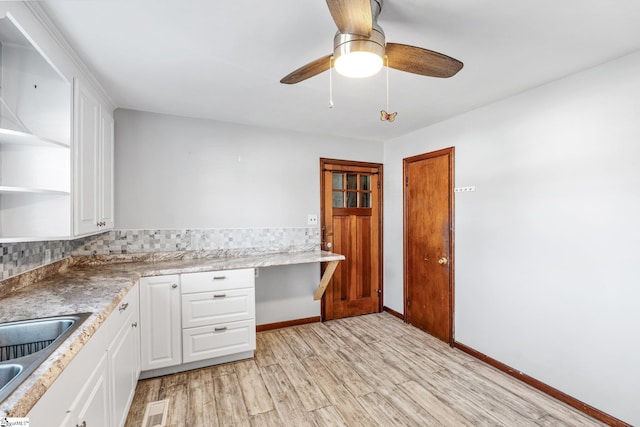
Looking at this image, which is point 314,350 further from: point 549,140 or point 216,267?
point 549,140

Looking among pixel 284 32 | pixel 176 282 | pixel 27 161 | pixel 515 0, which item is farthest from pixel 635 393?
pixel 27 161

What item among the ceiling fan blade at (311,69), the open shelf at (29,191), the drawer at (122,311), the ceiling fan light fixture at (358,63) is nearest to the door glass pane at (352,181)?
the ceiling fan blade at (311,69)

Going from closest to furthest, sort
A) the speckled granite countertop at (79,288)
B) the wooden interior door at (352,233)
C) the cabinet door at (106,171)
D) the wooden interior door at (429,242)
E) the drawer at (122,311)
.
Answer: the speckled granite countertop at (79,288) → the drawer at (122,311) → the cabinet door at (106,171) → the wooden interior door at (429,242) → the wooden interior door at (352,233)

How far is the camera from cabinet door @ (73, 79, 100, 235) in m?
1.82

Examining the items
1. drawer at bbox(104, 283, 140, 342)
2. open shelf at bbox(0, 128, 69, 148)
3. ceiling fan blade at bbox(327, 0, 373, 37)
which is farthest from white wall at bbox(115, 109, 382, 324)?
ceiling fan blade at bbox(327, 0, 373, 37)

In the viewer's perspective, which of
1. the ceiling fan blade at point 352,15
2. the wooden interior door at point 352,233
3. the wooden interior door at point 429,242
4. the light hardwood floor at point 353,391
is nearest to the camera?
the ceiling fan blade at point 352,15

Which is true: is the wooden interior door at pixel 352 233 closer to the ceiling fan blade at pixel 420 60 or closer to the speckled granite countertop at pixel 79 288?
the speckled granite countertop at pixel 79 288

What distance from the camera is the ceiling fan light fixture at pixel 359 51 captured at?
47.9 inches

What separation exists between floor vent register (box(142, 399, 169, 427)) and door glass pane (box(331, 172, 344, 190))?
2674 mm

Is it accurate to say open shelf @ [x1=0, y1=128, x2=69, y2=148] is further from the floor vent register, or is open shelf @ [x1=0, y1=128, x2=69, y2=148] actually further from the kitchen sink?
the floor vent register

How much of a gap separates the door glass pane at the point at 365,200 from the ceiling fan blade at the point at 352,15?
2.75 meters

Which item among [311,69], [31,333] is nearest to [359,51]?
[311,69]

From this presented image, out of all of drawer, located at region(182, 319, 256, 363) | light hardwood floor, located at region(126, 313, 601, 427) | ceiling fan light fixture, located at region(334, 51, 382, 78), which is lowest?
light hardwood floor, located at region(126, 313, 601, 427)

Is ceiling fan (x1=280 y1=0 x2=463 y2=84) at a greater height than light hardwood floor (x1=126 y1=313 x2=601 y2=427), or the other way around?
ceiling fan (x1=280 y1=0 x2=463 y2=84)
